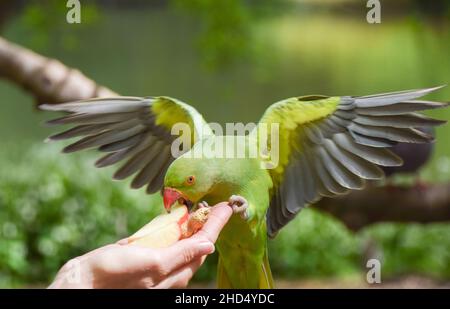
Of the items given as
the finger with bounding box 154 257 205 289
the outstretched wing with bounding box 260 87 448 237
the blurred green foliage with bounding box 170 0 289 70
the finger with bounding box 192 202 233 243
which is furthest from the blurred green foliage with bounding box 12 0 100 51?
the finger with bounding box 154 257 205 289

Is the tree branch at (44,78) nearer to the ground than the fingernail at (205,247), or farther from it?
farther from it

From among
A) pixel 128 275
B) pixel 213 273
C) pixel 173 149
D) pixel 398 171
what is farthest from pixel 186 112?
pixel 213 273

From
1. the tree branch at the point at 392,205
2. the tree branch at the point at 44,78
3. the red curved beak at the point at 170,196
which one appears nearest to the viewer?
the red curved beak at the point at 170,196

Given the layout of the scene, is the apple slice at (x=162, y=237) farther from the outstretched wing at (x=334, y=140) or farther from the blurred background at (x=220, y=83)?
the blurred background at (x=220, y=83)

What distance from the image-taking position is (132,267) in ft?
2.48

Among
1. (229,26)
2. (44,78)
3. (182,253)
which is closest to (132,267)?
(182,253)

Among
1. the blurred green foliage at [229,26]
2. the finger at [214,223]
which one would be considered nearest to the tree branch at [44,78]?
the blurred green foliage at [229,26]

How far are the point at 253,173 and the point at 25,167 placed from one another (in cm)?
156

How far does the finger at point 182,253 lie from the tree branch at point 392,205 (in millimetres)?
1071

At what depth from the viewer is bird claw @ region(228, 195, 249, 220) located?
1068 millimetres

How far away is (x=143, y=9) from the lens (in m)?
2.30

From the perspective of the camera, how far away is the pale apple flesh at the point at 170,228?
0.85m

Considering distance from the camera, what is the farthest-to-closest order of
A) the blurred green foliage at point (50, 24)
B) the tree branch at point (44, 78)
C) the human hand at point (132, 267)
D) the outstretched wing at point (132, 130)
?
the blurred green foliage at point (50, 24)
the tree branch at point (44, 78)
the outstretched wing at point (132, 130)
the human hand at point (132, 267)

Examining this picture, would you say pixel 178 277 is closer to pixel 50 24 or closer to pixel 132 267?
pixel 132 267
